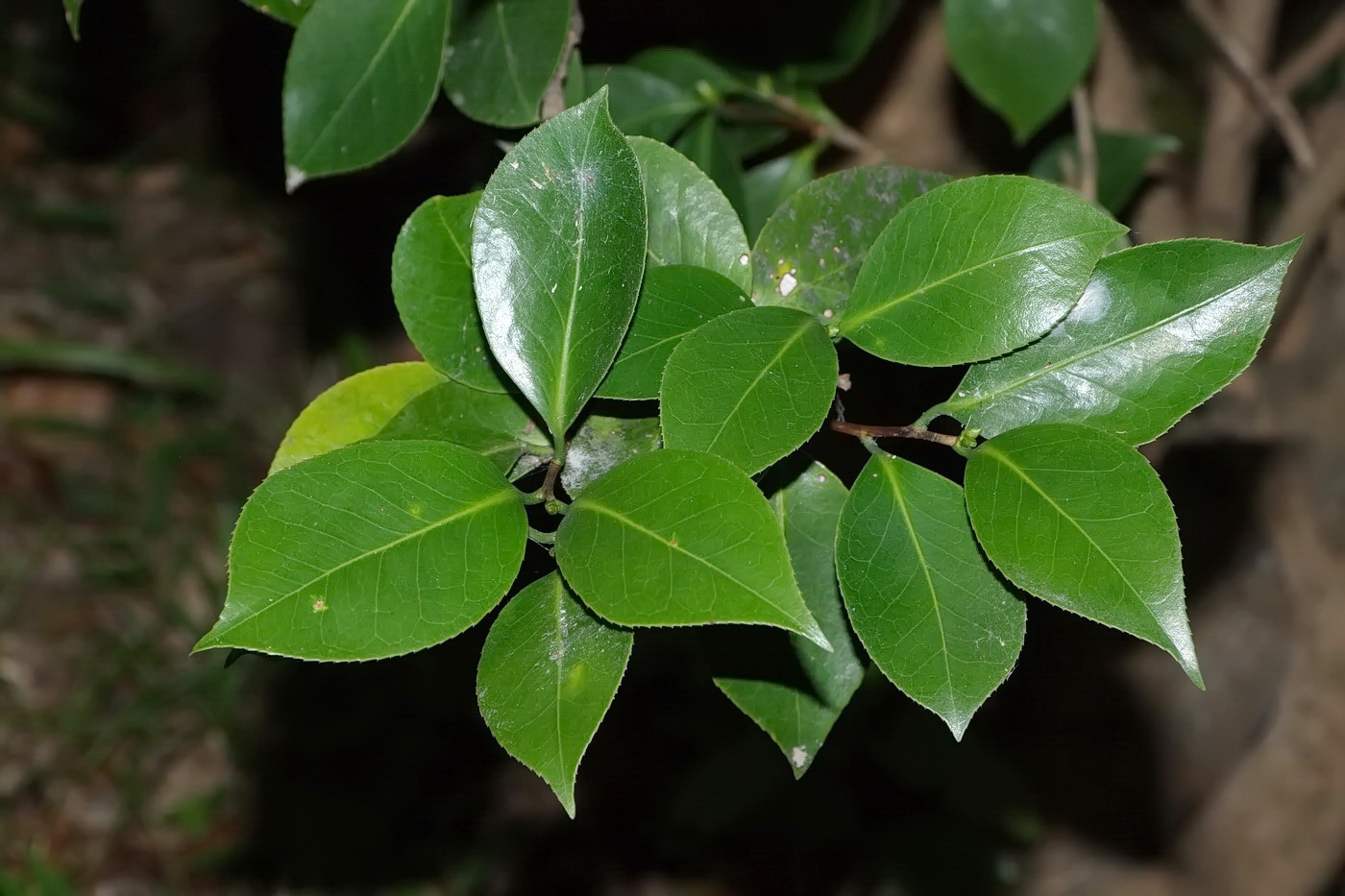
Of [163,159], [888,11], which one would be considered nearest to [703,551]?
[888,11]

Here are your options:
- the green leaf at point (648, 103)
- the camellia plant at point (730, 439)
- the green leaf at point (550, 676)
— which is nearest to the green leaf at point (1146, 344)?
the camellia plant at point (730, 439)

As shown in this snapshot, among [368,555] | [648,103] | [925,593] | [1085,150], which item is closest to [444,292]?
[368,555]

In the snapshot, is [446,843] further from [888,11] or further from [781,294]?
[781,294]

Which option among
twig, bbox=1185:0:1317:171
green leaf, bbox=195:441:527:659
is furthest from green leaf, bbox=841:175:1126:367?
twig, bbox=1185:0:1317:171

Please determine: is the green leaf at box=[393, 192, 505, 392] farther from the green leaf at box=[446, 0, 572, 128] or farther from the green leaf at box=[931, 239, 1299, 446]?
the green leaf at box=[931, 239, 1299, 446]

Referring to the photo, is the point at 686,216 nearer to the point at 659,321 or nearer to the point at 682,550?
the point at 659,321

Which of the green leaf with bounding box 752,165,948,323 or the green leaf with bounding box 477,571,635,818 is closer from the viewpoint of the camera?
the green leaf with bounding box 477,571,635,818
